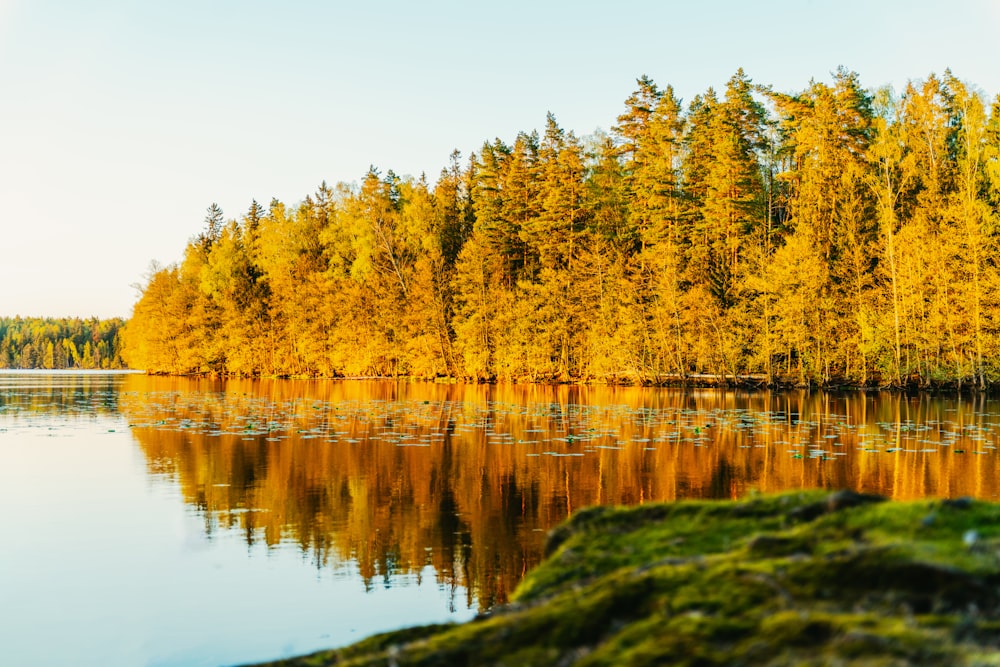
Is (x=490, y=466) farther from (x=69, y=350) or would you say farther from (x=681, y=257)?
(x=69, y=350)

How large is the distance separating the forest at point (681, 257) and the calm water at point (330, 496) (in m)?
19.8

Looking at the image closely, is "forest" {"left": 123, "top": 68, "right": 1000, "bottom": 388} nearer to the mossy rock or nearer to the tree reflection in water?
the tree reflection in water

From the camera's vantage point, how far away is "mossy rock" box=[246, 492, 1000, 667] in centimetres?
404

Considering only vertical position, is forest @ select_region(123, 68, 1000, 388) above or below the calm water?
above

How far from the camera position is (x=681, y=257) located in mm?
64562

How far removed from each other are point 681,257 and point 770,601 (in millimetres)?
61879

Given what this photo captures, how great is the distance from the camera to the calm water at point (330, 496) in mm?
9422

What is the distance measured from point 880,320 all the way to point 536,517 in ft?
151

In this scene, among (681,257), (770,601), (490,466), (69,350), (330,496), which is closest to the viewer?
(770,601)

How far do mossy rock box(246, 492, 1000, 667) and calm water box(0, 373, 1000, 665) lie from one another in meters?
3.62

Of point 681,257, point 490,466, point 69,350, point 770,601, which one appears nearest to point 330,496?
point 490,466

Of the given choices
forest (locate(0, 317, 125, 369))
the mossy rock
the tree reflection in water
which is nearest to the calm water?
the tree reflection in water

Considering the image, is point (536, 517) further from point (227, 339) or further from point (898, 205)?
point (227, 339)

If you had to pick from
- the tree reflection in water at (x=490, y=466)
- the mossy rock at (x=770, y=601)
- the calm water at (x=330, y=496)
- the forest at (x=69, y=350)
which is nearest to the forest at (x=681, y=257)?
the tree reflection in water at (x=490, y=466)
